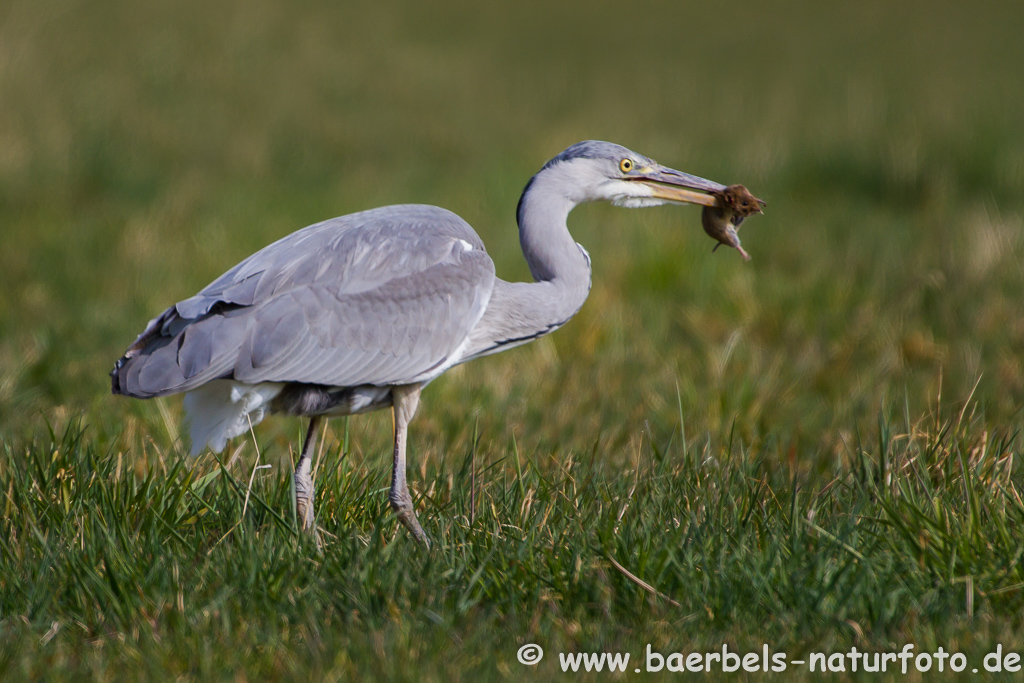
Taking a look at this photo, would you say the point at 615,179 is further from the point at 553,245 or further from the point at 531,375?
the point at 531,375

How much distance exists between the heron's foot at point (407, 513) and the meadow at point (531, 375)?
0.09m

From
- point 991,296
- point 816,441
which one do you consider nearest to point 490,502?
point 816,441

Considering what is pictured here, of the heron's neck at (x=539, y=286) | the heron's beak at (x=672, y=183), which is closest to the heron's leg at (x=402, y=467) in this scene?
the heron's neck at (x=539, y=286)

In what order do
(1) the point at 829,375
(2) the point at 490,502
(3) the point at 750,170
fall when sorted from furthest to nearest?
1. (3) the point at 750,170
2. (1) the point at 829,375
3. (2) the point at 490,502

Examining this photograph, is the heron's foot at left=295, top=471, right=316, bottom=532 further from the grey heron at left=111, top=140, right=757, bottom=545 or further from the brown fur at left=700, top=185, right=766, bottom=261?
the brown fur at left=700, top=185, right=766, bottom=261

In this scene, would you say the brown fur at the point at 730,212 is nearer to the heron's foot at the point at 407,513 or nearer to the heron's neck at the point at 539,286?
the heron's neck at the point at 539,286

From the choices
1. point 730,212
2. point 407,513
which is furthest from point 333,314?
point 730,212

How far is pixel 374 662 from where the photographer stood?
289 centimetres

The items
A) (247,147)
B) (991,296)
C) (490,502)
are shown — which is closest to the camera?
(490,502)

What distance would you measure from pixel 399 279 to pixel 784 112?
36.2 ft

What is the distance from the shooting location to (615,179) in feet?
14.9

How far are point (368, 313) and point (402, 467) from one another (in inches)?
22.6

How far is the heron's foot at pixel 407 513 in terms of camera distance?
3.74 m

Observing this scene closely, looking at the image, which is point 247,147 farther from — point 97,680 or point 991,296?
point 97,680
